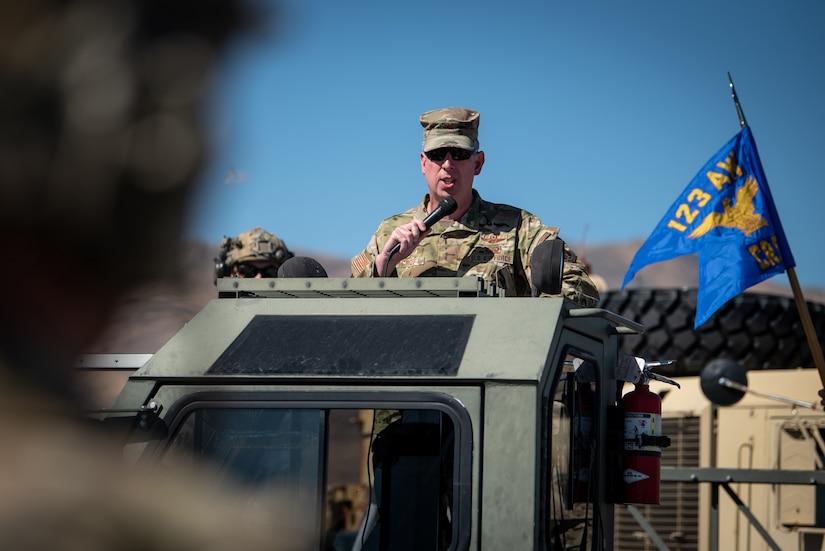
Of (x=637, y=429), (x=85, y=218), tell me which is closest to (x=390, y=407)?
(x=637, y=429)

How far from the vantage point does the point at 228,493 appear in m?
1.11

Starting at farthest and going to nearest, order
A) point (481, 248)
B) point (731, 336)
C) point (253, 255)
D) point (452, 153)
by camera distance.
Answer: point (731, 336) < point (253, 255) < point (452, 153) < point (481, 248)

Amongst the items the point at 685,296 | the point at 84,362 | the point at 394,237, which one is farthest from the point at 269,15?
the point at 685,296

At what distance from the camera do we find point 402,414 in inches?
128

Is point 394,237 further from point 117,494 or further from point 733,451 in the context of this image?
point 733,451

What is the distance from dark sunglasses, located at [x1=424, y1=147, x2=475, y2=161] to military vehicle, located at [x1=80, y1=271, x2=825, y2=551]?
1.11 m

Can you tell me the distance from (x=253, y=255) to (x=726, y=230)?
9.22 ft

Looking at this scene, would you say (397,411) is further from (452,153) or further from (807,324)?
(807,324)

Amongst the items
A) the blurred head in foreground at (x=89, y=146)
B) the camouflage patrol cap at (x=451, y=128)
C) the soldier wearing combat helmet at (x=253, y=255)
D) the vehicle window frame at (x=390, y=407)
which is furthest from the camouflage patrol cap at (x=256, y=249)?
the blurred head in foreground at (x=89, y=146)

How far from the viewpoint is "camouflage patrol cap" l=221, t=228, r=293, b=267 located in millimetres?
6426

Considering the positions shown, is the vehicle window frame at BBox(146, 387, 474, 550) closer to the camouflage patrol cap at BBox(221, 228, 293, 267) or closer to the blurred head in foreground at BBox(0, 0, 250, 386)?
the blurred head in foreground at BBox(0, 0, 250, 386)

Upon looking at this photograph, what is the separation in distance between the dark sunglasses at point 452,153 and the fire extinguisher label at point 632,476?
1484 mm

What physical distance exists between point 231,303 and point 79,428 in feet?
8.81

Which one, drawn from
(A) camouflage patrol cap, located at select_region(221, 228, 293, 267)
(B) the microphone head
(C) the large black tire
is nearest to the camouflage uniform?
(B) the microphone head
